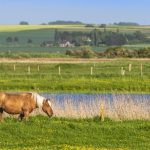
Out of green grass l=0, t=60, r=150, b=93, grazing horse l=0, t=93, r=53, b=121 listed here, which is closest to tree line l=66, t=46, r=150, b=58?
green grass l=0, t=60, r=150, b=93

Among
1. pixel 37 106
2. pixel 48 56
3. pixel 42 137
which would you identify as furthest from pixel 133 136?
pixel 48 56

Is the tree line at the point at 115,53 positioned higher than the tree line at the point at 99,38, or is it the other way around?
the tree line at the point at 115,53

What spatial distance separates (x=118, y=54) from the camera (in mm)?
93625

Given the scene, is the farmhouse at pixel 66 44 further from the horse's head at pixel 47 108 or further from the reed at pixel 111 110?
the horse's head at pixel 47 108

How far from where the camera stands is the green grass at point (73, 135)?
61.2ft

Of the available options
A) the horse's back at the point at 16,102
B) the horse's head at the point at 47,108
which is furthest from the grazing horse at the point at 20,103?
the horse's head at the point at 47,108

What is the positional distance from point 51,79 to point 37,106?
72.5 ft

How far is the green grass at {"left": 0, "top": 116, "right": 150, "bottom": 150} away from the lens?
1864 cm

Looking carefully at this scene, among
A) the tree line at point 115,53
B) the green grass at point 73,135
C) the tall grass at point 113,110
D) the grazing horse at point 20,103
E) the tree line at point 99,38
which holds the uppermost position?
the grazing horse at point 20,103

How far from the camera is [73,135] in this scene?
2047 cm

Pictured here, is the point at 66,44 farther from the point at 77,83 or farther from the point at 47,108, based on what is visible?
the point at 47,108

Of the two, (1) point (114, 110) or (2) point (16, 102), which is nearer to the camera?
(2) point (16, 102)

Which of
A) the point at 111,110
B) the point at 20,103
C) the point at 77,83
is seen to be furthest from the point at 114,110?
the point at 77,83

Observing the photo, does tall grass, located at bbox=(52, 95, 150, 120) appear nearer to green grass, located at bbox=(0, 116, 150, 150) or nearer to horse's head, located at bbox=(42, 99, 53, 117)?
horse's head, located at bbox=(42, 99, 53, 117)
